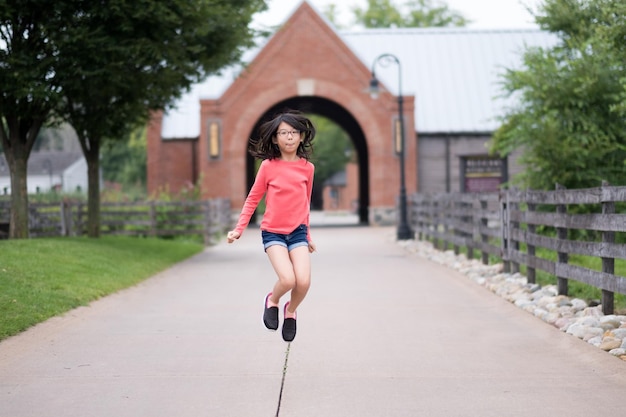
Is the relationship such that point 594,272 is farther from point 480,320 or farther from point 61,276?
point 61,276

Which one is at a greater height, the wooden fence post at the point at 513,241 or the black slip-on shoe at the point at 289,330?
the wooden fence post at the point at 513,241

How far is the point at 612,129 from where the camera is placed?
19500mm

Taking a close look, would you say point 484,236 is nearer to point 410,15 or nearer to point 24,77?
point 24,77

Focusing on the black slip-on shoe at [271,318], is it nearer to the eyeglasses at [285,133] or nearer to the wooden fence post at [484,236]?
the eyeglasses at [285,133]

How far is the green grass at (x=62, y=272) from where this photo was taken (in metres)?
10.3

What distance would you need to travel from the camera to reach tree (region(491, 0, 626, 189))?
18938 millimetres

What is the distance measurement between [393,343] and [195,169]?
113 feet

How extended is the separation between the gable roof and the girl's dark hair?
3251 cm

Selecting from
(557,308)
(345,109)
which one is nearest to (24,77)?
(557,308)

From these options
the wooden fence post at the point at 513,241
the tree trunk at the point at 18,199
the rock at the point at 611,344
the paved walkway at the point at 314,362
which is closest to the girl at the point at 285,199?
the paved walkway at the point at 314,362

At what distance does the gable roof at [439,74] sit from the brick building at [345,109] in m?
0.07

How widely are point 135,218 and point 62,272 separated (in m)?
14.1

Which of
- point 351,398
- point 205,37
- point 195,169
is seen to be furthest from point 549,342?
point 195,169

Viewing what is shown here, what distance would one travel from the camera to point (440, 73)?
1732 inches
